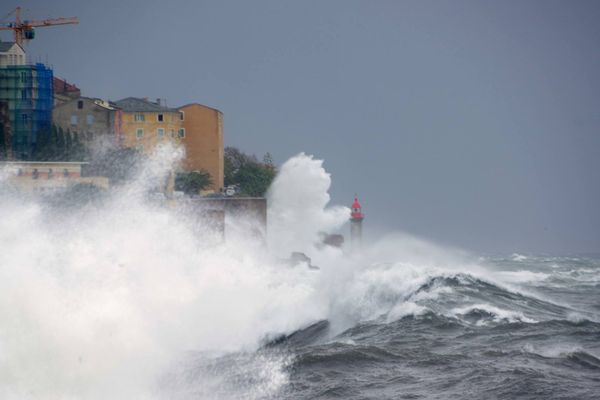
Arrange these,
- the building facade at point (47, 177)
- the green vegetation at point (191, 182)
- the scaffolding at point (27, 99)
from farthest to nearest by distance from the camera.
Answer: the green vegetation at point (191, 182)
the scaffolding at point (27, 99)
the building facade at point (47, 177)

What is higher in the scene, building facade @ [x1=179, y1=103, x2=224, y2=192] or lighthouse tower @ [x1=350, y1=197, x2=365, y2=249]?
building facade @ [x1=179, y1=103, x2=224, y2=192]

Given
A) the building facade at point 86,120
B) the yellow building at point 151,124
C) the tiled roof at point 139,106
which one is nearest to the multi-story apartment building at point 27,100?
the building facade at point 86,120

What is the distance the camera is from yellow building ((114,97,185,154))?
5138 centimetres

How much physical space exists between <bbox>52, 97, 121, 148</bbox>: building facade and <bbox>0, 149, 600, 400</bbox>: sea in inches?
707

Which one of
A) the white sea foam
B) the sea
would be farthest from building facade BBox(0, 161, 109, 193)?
the white sea foam

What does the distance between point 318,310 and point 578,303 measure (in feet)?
42.7

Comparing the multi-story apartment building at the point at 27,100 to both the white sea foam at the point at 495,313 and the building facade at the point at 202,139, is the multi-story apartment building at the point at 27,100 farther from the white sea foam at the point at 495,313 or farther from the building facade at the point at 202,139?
the white sea foam at the point at 495,313

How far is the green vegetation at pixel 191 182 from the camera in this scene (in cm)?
4747

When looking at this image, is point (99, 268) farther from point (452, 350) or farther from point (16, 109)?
point (16, 109)

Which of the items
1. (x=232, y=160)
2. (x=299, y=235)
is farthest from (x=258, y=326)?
(x=232, y=160)

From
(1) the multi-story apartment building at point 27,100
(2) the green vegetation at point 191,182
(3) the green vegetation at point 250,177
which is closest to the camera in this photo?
(1) the multi-story apartment building at point 27,100

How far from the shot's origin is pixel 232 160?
68875 millimetres

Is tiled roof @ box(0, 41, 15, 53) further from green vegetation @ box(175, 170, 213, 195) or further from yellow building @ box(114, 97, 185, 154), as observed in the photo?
green vegetation @ box(175, 170, 213, 195)

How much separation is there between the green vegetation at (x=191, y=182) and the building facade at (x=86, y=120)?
405 cm
